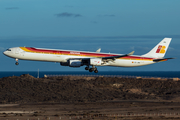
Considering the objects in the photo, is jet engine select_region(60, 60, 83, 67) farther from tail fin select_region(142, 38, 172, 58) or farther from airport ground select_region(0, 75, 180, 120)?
tail fin select_region(142, 38, 172, 58)

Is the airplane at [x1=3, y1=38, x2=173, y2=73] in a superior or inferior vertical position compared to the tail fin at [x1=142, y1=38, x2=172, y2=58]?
inferior

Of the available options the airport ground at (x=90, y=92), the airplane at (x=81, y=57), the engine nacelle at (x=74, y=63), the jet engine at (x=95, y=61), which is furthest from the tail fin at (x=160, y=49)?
the engine nacelle at (x=74, y=63)

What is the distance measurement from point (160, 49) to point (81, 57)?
26.5 meters

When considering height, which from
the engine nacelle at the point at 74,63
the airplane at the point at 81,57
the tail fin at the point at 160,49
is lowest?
the engine nacelle at the point at 74,63

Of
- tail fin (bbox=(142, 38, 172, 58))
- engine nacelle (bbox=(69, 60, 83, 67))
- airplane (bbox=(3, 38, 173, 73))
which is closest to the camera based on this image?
airplane (bbox=(3, 38, 173, 73))

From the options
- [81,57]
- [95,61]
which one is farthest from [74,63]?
[95,61]

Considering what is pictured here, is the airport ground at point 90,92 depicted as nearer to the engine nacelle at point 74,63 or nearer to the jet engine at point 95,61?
the jet engine at point 95,61

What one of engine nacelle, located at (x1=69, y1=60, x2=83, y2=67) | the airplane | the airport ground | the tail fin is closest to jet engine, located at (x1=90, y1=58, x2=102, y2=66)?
the airplane

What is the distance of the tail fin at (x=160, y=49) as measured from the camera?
85188 millimetres

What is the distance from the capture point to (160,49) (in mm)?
86812

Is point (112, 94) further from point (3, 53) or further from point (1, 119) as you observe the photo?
point (1, 119)

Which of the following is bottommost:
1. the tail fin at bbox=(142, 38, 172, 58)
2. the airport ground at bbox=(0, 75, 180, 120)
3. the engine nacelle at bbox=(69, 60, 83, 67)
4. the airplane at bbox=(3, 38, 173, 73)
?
the airport ground at bbox=(0, 75, 180, 120)

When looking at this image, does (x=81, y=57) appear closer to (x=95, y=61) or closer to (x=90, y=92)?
(x=95, y=61)

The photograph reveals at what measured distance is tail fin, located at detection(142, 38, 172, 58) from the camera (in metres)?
85.2
